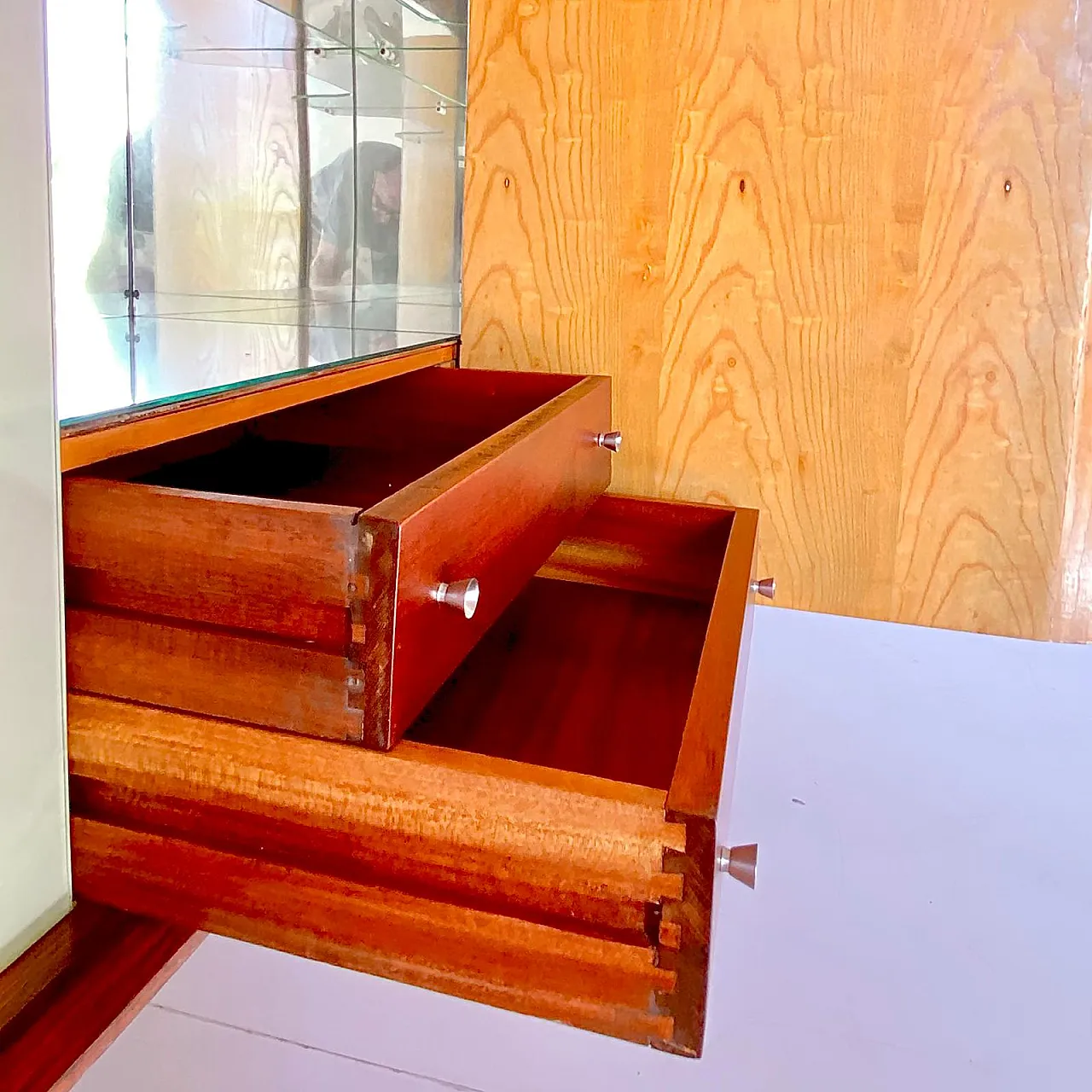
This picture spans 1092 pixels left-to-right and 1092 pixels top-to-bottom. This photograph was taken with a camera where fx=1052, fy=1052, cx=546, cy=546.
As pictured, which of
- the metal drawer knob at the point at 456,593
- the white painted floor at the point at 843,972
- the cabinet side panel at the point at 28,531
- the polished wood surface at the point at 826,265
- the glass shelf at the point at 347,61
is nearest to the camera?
the cabinet side panel at the point at 28,531

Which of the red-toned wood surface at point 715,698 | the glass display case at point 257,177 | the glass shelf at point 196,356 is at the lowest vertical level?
the red-toned wood surface at point 715,698

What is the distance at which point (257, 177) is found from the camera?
4.27ft

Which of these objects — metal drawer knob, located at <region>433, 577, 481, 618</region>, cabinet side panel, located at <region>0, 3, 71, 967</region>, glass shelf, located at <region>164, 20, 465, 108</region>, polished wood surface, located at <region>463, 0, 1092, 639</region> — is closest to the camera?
cabinet side panel, located at <region>0, 3, 71, 967</region>

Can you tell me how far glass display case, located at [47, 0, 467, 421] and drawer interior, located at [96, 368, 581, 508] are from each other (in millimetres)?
65

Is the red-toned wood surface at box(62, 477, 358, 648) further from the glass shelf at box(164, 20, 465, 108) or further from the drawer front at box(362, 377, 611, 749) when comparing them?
the glass shelf at box(164, 20, 465, 108)

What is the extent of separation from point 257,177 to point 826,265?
708 mm

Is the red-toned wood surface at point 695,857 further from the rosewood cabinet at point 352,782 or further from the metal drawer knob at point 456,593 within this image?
the metal drawer knob at point 456,593

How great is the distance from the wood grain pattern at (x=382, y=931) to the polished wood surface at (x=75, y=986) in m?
0.01

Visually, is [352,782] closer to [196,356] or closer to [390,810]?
[390,810]

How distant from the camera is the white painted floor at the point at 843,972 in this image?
29.9 inches

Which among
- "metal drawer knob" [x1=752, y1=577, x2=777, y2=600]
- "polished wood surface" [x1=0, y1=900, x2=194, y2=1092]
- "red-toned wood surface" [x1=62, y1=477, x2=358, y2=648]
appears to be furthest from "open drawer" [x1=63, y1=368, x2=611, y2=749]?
"metal drawer knob" [x1=752, y1=577, x2=777, y2=600]

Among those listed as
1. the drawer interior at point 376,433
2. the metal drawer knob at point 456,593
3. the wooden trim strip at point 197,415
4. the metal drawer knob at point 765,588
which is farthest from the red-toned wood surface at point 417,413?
the metal drawer knob at point 456,593

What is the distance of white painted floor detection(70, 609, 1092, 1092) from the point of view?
76 centimetres

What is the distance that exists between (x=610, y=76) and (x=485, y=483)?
62 cm
